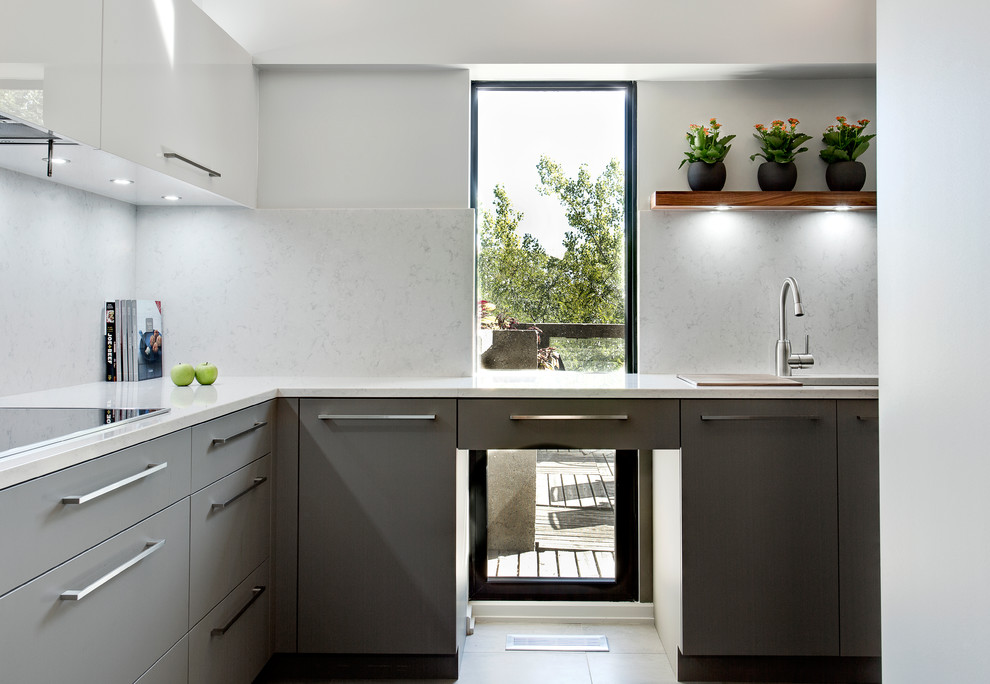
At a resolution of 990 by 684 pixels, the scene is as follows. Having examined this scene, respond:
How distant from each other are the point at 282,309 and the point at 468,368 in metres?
0.79

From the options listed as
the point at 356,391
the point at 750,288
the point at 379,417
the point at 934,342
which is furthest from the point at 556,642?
the point at 934,342

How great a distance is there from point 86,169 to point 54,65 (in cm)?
53

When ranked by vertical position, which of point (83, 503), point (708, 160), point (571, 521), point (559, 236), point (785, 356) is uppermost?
point (708, 160)

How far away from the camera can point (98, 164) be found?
187 cm

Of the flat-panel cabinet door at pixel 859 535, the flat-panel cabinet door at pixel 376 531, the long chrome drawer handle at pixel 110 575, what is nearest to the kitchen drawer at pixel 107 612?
the long chrome drawer handle at pixel 110 575

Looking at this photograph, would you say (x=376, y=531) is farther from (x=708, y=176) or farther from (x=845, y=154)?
(x=845, y=154)

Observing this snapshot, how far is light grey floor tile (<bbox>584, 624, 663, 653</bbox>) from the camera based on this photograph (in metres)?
2.44

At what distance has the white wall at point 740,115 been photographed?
2711 mm

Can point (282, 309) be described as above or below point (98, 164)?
below

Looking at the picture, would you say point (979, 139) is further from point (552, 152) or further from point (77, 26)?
point (552, 152)

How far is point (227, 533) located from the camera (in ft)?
5.96

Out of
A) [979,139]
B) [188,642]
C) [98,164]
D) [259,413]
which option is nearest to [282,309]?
[259,413]

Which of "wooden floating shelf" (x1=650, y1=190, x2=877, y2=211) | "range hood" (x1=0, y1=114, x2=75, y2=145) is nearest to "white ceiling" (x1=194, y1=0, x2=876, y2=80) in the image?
"wooden floating shelf" (x1=650, y1=190, x2=877, y2=211)

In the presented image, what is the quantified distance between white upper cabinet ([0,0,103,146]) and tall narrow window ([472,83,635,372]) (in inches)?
59.1
